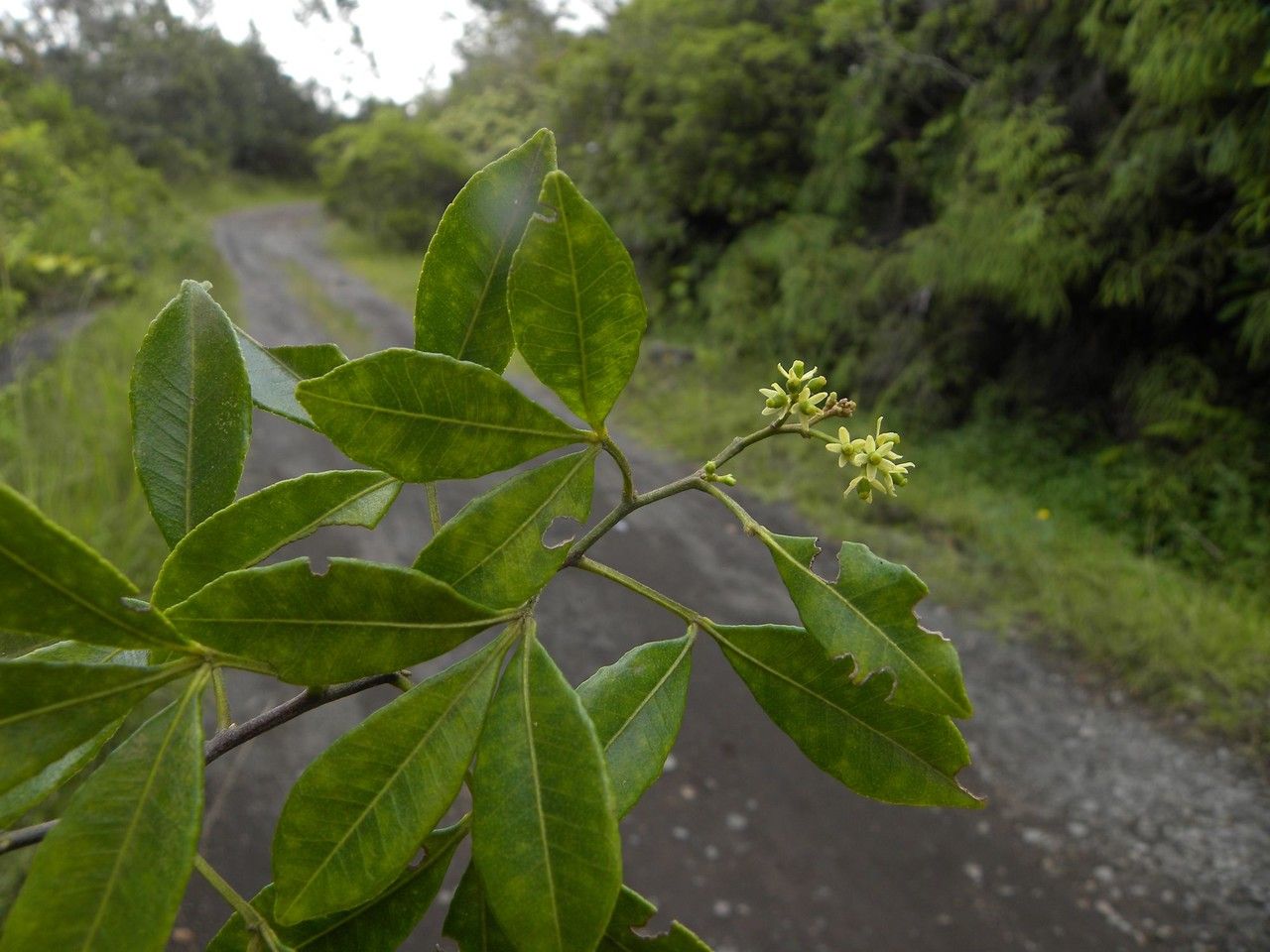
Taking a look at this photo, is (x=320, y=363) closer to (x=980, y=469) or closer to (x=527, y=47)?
(x=980, y=469)

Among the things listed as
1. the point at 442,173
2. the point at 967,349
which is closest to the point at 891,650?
the point at 967,349

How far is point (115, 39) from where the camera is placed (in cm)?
1633

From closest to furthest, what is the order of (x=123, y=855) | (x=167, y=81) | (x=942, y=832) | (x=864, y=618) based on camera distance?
(x=123, y=855)
(x=864, y=618)
(x=942, y=832)
(x=167, y=81)

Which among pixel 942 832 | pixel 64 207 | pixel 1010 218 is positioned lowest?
pixel 942 832

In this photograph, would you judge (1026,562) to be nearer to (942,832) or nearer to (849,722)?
(942,832)

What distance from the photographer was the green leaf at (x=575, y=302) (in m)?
0.48

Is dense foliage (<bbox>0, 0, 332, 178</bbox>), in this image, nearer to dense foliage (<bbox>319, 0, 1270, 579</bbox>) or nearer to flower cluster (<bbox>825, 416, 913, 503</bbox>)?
dense foliage (<bbox>319, 0, 1270, 579</bbox>)

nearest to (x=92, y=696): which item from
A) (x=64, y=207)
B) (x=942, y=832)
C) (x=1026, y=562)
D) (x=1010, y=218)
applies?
(x=942, y=832)

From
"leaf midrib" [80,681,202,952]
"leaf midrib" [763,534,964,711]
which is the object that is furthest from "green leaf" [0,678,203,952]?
"leaf midrib" [763,534,964,711]

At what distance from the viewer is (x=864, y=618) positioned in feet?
1.65

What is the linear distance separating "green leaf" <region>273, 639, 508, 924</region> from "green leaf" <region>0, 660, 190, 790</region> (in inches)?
3.7

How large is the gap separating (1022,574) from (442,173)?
10231 mm

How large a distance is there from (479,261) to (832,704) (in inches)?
14.3

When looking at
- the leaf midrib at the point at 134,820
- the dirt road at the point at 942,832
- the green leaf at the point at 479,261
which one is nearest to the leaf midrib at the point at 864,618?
the green leaf at the point at 479,261
